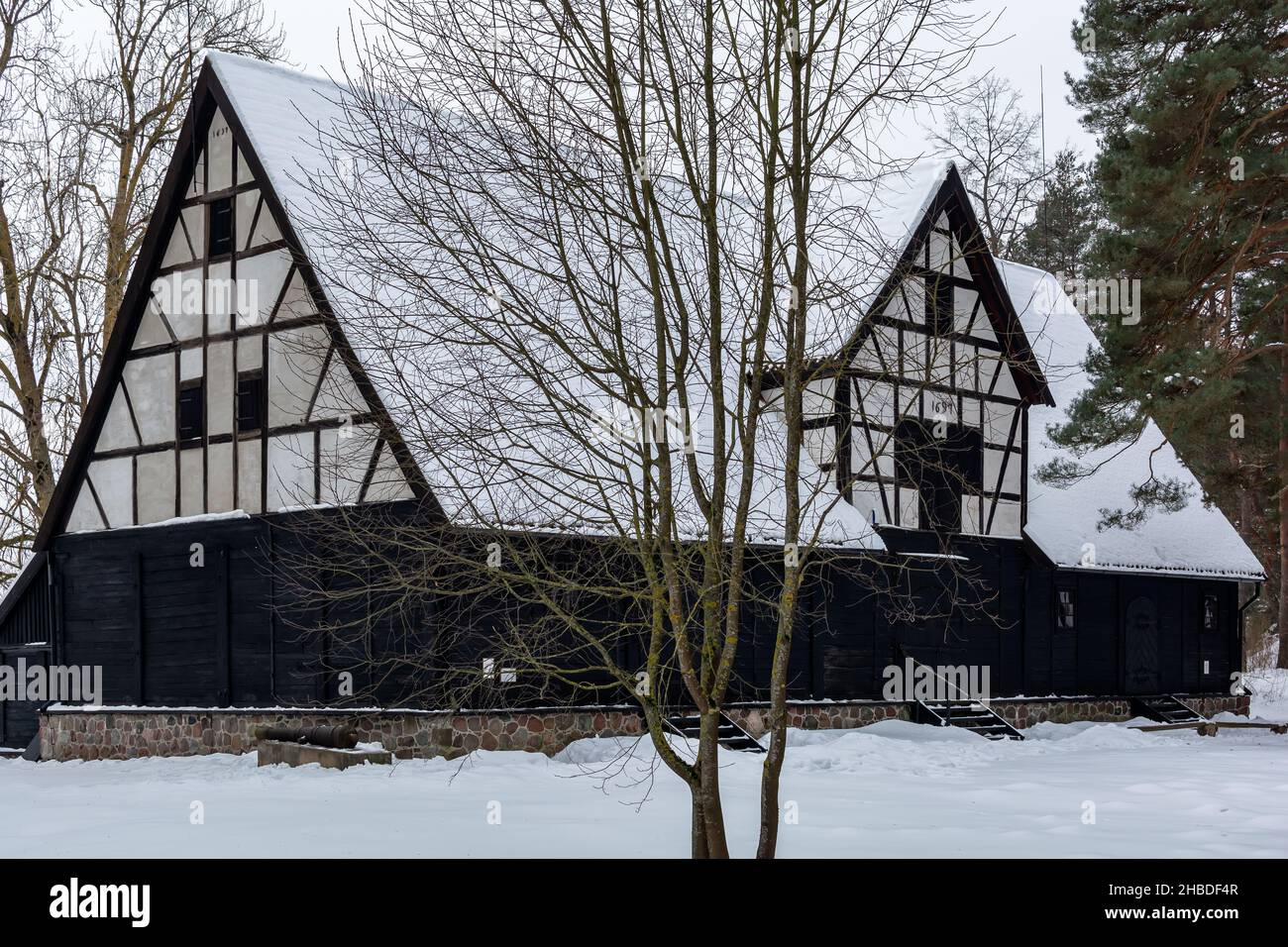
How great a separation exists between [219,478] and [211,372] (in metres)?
1.63

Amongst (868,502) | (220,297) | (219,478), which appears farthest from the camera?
(868,502)

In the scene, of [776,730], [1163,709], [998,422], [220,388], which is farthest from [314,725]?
[1163,709]

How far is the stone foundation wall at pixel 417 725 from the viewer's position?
1794 cm

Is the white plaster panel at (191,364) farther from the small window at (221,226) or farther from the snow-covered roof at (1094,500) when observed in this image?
the snow-covered roof at (1094,500)

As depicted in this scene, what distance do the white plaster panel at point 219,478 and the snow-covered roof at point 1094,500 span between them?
14259 millimetres

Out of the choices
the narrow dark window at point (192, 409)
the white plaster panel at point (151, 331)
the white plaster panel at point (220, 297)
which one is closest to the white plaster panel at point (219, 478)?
the narrow dark window at point (192, 409)

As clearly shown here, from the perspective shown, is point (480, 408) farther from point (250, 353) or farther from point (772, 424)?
point (250, 353)

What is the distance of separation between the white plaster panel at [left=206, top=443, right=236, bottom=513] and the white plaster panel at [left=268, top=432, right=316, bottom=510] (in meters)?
0.98

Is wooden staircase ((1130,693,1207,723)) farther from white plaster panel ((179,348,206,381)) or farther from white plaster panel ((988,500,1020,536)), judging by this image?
white plaster panel ((179,348,206,381))

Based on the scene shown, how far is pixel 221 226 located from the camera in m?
20.8

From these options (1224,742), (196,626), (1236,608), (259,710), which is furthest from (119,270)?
(1236,608)

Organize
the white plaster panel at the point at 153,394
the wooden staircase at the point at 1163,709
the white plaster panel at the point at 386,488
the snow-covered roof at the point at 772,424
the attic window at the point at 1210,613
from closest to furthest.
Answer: the snow-covered roof at the point at 772,424 → the white plaster panel at the point at 386,488 → the white plaster panel at the point at 153,394 → the wooden staircase at the point at 1163,709 → the attic window at the point at 1210,613

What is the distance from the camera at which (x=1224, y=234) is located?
20.3 meters
